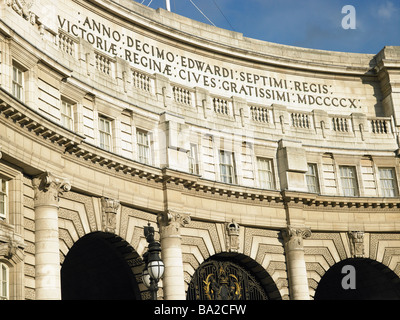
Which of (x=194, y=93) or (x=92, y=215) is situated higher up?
(x=194, y=93)

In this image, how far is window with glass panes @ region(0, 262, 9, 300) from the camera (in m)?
29.9

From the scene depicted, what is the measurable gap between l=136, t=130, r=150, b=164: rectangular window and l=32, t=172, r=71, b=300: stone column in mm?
7222

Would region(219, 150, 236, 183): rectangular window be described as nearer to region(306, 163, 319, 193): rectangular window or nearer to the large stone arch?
the large stone arch

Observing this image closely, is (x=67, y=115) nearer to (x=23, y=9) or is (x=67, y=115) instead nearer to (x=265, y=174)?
(x=23, y=9)

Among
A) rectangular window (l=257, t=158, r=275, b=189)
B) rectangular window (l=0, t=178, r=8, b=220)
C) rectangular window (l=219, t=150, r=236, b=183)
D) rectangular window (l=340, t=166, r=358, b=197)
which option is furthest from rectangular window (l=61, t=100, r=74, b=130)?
rectangular window (l=340, t=166, r=358, b=197)

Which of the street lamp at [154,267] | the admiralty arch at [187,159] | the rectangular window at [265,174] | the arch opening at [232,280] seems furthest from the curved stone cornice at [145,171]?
the street lamp at [154,267]

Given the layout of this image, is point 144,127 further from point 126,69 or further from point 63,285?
point 63,285

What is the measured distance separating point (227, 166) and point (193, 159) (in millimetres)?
2356

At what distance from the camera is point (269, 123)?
1825 inches

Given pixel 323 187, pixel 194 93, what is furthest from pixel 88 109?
pixel 323 187

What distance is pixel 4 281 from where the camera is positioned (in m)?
30.2

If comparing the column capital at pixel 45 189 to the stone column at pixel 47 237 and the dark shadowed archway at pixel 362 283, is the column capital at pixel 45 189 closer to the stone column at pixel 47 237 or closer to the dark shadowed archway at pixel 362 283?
the stone column at pixel 47 237

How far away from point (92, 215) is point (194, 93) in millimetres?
10949

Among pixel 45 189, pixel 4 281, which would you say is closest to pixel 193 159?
pixel 45 189
